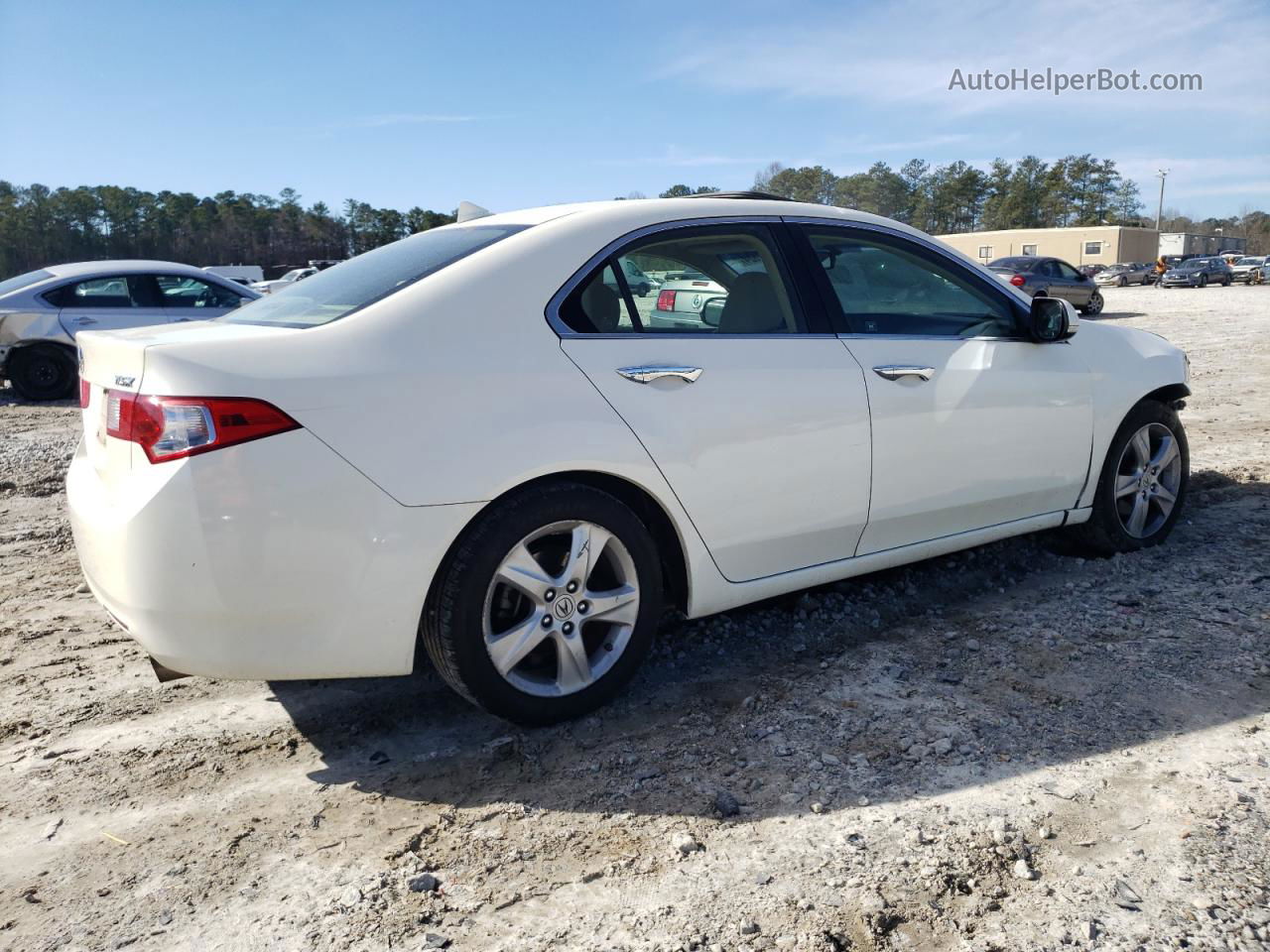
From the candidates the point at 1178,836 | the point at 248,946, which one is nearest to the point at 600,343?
the point at 248,946

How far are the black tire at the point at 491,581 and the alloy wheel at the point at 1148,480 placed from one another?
277cm

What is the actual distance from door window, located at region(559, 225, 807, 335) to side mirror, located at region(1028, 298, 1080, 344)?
3.97ft

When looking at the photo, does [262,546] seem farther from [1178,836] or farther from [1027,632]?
[1027,632]

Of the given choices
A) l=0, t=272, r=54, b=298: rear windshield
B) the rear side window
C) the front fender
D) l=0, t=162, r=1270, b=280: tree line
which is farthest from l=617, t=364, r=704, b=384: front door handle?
l=0, t=162, r=1270, b=280: tree line

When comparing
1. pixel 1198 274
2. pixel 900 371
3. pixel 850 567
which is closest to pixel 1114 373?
pixel 900 371

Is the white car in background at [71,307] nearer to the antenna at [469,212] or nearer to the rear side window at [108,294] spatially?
the rear side window at [108,294]

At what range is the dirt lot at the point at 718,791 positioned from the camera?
7.45 feet

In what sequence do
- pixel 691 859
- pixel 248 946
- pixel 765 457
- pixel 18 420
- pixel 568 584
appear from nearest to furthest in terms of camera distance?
pixel 248 946
pixel 691 859
pixel 568 584
pixel 765 457
pixel 18 420

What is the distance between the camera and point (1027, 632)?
3883 mm

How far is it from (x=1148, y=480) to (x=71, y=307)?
11.1 metres

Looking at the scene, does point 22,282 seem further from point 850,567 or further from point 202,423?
point 850,567

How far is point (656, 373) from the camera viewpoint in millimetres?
3186

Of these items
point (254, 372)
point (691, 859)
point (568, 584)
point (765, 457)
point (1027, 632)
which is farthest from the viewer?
point (1027, 632)

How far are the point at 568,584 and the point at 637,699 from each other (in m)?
0.59
